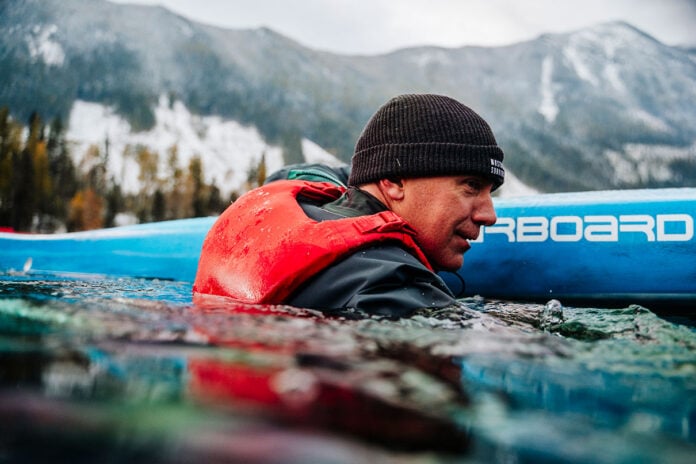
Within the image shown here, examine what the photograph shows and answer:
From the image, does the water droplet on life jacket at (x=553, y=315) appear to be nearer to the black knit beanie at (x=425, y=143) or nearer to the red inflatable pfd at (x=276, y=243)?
the red inflatable pfd at (x=276, y=243)

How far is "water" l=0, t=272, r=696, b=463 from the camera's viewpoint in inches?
25.1

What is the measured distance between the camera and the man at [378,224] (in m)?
2.13

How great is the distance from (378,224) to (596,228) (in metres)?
2.32

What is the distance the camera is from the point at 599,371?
1153 mm

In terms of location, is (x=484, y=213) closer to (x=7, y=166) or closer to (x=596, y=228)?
(x=596, y=228)

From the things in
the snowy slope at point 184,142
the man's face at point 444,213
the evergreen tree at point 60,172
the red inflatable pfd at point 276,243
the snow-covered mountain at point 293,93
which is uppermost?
the snow-covered mountain at point 293,93

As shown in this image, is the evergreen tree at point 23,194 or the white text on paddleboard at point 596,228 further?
the evergreen tree at point 23,194

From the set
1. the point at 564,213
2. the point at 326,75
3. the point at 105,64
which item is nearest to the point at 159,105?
the point at 105,64

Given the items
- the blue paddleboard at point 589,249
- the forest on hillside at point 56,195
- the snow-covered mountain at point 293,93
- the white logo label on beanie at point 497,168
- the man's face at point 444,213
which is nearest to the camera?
the man's face at point 444,213

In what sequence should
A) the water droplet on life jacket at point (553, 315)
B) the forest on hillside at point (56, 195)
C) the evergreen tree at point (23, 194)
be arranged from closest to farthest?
1. the water droplet on life jacket at point (553, 315)
2. the evergreen tree at point (23, 194)
3. the forest on hillside at point (56, 195)

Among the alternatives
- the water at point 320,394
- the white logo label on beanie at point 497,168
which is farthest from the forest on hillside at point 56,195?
the water at point 320,394

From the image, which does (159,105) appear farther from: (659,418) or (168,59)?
(659,418)

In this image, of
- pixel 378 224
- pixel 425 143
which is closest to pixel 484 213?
pixel 425 143

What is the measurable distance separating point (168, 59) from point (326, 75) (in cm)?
5098
